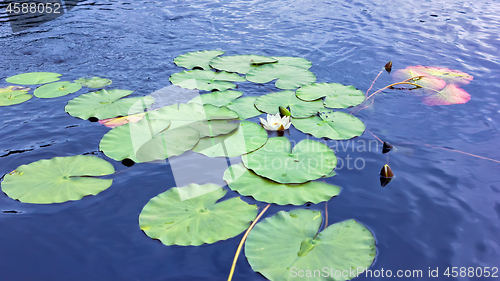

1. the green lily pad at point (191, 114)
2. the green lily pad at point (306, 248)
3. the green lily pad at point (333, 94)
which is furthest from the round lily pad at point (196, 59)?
the green lily pad at point (306, 248)

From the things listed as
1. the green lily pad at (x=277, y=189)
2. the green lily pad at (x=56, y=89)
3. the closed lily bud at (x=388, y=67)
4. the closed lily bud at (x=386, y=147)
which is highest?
the closed lily bud at (x=388, y=67)

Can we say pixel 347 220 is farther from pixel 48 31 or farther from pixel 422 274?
pixel 48 31

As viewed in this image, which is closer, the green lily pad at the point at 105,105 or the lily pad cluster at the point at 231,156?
the lily pad cluster at the point at 231,156

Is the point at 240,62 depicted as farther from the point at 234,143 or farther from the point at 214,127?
the point at 234,143

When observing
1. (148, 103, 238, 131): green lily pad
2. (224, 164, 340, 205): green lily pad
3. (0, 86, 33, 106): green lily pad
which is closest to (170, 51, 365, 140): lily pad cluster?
(148, 103, 238, 131): green lily pad

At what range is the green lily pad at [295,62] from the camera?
4.60 m

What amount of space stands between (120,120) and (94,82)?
1.13 m

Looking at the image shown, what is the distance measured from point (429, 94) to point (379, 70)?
88 cm

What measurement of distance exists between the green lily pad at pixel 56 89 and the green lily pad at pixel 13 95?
128 mm

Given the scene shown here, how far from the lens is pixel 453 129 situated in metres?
3.38

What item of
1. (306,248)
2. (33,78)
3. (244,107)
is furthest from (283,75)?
(33,78)

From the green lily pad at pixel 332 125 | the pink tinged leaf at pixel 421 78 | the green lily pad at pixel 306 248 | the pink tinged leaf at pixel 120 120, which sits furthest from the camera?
the pink tinged leaf at pixel 421 78

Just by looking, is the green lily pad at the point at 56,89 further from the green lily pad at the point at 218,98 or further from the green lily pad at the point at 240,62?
the green lily pad at the point at 240,62

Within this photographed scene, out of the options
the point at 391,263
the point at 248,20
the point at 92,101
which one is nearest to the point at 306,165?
the point at 391,263
